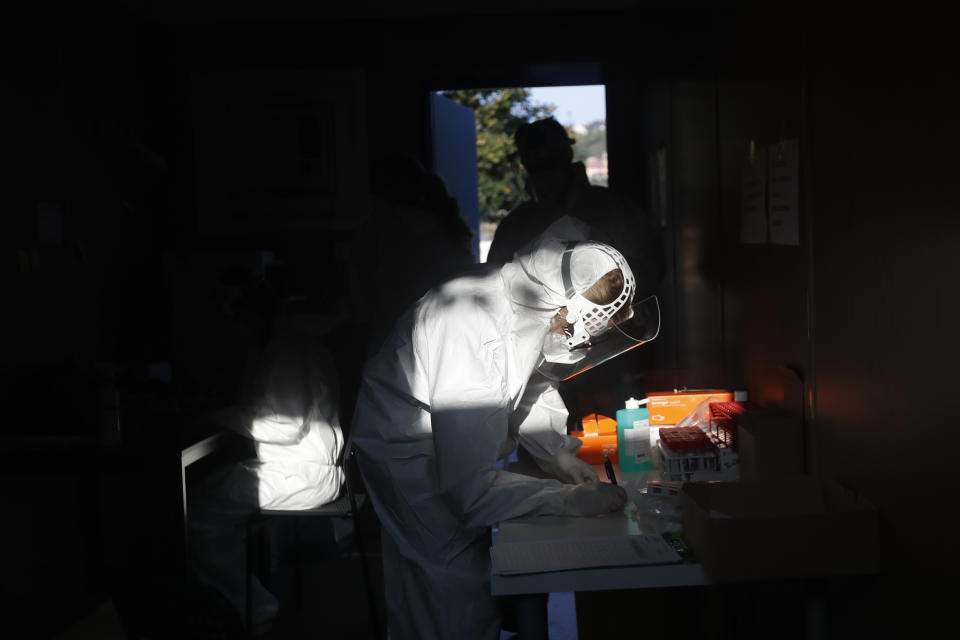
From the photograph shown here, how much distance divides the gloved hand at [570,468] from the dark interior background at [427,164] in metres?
0.49

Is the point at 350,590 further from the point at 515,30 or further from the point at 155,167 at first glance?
the point at 515,30

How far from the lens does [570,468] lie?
1.92 m

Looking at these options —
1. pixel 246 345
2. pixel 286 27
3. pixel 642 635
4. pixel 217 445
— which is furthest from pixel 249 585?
pixel 286 27

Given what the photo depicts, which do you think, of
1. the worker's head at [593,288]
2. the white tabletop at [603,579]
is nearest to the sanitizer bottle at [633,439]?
the worker's head at [593,288]

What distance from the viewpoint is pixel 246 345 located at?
13.4 feet

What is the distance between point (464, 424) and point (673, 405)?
2.51 feet

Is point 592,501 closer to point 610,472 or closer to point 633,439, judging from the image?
point 610,472

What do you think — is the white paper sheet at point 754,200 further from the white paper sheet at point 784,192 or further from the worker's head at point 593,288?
the worker's head at point 593,288

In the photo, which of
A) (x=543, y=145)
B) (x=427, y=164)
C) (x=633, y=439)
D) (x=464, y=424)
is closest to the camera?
(x=464, y=424)

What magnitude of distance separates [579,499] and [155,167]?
10.9ft

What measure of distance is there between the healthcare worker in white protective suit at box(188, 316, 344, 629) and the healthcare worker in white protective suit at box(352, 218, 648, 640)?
3.06 feet

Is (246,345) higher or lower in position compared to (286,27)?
lower

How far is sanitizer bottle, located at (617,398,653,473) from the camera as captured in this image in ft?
6.59

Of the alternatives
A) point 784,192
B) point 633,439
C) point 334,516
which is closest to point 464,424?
point 633,439
